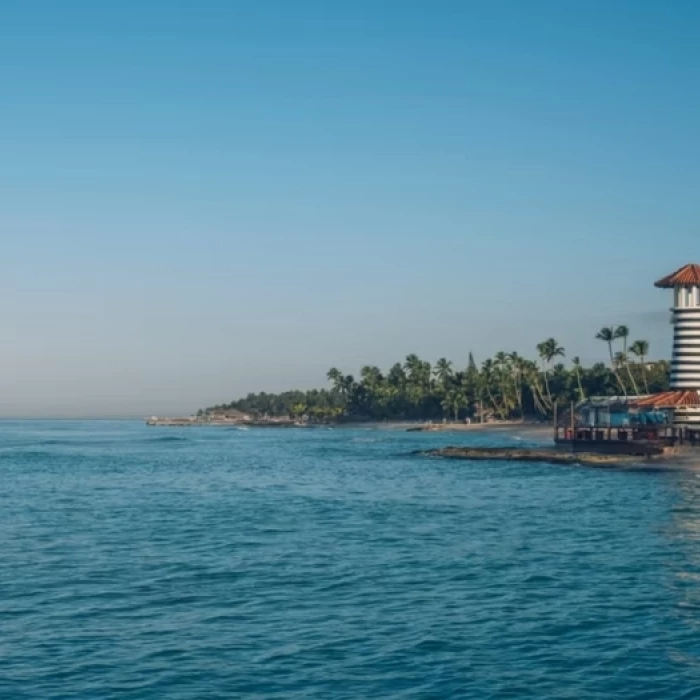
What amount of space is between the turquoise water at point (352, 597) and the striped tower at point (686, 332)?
35477 millimetres

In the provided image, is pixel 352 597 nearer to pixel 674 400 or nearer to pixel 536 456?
pixel 536 456


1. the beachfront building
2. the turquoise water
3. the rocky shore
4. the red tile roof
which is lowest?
the turquoise water

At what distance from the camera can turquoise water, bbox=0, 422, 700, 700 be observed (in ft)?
71.4

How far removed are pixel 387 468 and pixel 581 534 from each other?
153 feet

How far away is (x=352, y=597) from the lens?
2978 cm

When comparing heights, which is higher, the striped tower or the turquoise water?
the striped tower

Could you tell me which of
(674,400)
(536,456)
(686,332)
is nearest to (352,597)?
(536,456)

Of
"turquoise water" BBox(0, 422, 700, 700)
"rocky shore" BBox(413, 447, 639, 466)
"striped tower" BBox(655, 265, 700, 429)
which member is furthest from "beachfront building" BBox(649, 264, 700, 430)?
"turquoise water" BBox(0, 422, 700, 700)

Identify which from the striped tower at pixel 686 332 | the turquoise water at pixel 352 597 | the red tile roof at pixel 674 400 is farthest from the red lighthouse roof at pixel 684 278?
the turquoise water at pixel 352 597

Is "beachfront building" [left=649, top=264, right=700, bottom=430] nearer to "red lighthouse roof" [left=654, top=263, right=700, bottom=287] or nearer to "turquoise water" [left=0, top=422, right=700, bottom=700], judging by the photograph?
"red lighthouse roof" [left=654, top=263, right=700, bottom=287]

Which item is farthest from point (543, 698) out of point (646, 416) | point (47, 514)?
point (646, 416)

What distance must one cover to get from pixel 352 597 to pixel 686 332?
2847 inches

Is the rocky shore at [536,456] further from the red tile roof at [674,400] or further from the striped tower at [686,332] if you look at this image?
the striped tower at [686,332]

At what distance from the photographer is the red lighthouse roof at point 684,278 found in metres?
94.4
